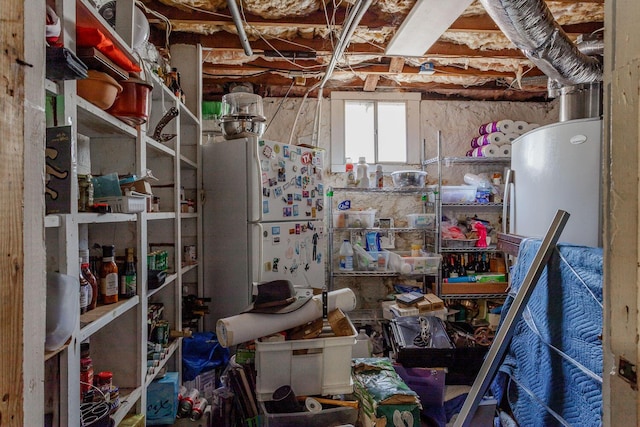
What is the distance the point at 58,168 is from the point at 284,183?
2021mm

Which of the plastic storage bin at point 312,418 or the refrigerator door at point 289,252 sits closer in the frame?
the plastic storage bin at point 312,418

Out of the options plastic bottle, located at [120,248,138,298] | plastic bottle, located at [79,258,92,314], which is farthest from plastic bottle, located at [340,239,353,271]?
plastic bottle, located at [79,258,92,314]

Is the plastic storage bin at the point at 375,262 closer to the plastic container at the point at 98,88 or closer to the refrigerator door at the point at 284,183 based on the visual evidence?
the refrigerator door at the point at 284,183

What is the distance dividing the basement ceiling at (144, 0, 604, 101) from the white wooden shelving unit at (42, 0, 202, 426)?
1.30ft

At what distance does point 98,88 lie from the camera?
1240 mm

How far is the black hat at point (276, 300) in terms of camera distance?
70.4 inches

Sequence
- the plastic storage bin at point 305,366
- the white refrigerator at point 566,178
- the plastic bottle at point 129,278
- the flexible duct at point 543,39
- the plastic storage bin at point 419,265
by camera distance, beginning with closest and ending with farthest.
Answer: the plastic bottle at point 129,278 < the plastic storage bin at point 305,366 < the flexible duct at point 543,39 < the white refrigerator at point 566,178 < the plastic storage bin at point 419,265

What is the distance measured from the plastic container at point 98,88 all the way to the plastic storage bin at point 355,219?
2.57 meters

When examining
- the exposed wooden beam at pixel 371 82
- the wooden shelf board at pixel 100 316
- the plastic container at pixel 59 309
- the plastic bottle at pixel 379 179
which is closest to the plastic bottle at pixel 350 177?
the plastic bottle at pixel 379 179

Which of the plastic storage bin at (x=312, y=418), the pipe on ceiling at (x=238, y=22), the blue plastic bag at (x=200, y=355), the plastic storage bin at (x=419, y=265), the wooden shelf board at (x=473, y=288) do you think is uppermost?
the pipe on ceiling at (x=238, y=22)

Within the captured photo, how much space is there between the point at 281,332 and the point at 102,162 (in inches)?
43.1

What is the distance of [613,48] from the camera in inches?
24.5

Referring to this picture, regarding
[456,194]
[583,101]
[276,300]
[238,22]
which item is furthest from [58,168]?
[456,194]

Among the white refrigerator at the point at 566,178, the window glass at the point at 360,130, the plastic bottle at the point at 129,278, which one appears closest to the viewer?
the plastic bottle at the point at 129,278
